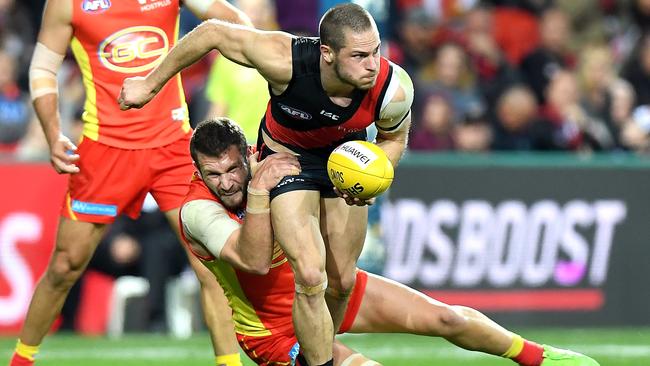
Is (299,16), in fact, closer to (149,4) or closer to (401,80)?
(149,4)

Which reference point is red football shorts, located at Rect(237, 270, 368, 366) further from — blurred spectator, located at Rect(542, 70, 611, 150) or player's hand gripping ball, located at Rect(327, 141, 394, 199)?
blurred spectator, located at Rect(542, 70, 611, 150)

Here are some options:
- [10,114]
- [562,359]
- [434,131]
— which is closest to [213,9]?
[562,359]

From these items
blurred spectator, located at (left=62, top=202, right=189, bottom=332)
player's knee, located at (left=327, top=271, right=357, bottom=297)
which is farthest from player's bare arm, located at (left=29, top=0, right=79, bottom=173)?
blurred spectator, located at (left=62, top=202, right=189, bottom=332)

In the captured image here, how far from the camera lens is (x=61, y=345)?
10.2 metres

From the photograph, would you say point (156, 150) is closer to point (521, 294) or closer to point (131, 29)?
point (131, 29)

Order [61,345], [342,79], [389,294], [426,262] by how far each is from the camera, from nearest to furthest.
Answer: [342,79]
[389,294]
[61,345]
[426,262]

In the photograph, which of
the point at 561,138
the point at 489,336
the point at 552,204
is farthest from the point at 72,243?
the point at 561,138

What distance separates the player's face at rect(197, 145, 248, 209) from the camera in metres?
6.55

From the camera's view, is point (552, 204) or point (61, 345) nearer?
point (61, 345)

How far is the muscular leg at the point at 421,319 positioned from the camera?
6953mm

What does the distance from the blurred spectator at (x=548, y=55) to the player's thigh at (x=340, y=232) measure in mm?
6899

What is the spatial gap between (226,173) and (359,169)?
2.09ft

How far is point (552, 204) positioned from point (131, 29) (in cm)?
479

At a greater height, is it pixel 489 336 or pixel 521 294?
pixel 489 336
